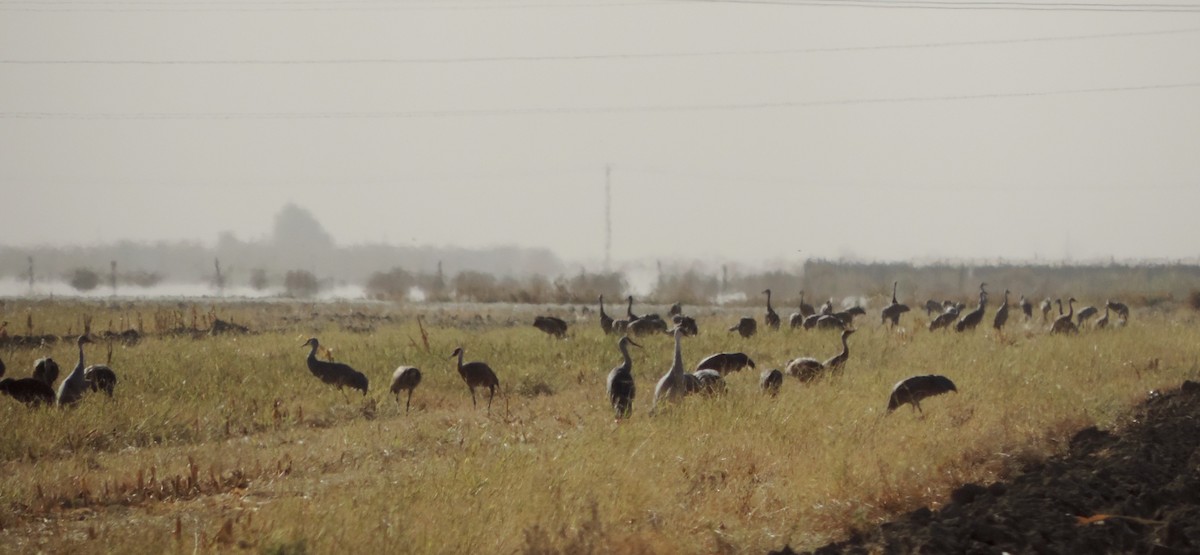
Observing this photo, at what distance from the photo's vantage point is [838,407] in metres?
14.8

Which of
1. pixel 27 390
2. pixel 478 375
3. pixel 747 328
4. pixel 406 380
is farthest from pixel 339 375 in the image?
pixel 747 328

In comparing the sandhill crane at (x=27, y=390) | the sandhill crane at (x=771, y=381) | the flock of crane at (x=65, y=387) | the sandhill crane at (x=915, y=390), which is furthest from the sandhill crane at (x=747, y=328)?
the sandhill crane at (x=27, y=390)

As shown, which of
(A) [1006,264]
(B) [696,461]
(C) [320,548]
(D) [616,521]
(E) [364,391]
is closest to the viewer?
(C) [320,548]

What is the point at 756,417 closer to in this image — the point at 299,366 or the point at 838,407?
the point at 838,407

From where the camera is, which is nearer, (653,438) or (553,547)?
(553,547)

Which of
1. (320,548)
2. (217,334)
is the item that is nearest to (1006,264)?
(217,334)

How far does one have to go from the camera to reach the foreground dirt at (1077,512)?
8.99 m

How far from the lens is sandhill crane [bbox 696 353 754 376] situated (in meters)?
18.7

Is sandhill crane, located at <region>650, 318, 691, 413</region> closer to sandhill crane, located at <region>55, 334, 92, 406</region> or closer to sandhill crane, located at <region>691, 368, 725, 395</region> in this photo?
sandhill crane, located at <region>691, 368, 725, 395</region>

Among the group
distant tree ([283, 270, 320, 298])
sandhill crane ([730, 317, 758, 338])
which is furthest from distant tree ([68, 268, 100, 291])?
sandhill crane ([730, 317, 758, 338])

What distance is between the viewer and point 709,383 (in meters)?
15.9

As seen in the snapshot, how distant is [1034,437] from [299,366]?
12.0 meters

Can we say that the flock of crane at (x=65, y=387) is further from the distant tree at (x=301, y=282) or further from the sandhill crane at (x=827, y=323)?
the distant tree at (x=301, y=282)

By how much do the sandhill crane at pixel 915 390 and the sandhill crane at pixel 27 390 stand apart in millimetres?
10457
